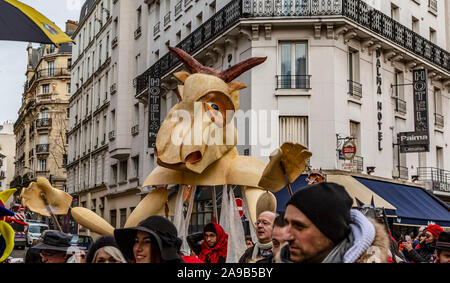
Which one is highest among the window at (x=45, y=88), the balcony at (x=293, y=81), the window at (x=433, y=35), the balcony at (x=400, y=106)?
the window at (x=45, y=88)

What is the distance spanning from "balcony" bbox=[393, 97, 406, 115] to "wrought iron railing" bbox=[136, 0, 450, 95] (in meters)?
2.00

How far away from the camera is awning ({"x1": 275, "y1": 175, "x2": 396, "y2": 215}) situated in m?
17.6

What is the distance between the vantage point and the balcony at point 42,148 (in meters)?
66.3

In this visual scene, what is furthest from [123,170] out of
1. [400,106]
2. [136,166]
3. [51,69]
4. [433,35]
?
[51,69]

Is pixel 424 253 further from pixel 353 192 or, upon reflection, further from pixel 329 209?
pixel 353 192

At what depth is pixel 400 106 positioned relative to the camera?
75.4 ft

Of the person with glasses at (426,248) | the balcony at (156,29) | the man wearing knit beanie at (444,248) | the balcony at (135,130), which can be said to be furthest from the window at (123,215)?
the man wearing knit beanie at (444,248)

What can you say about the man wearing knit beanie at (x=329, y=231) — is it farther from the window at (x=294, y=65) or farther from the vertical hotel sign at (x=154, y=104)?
the vertical hotel sign at (x=154, y=104)

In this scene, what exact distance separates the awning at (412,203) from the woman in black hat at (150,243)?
15069 mm

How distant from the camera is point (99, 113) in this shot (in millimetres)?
40000

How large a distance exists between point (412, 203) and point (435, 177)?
4766mm

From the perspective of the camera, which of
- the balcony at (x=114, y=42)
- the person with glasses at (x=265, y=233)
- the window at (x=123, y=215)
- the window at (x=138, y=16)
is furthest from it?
the balcony at (x=114, y=42)

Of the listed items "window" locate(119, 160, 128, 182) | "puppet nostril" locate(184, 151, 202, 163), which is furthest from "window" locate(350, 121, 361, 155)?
"window" locate(119, 160, 128, 182)
